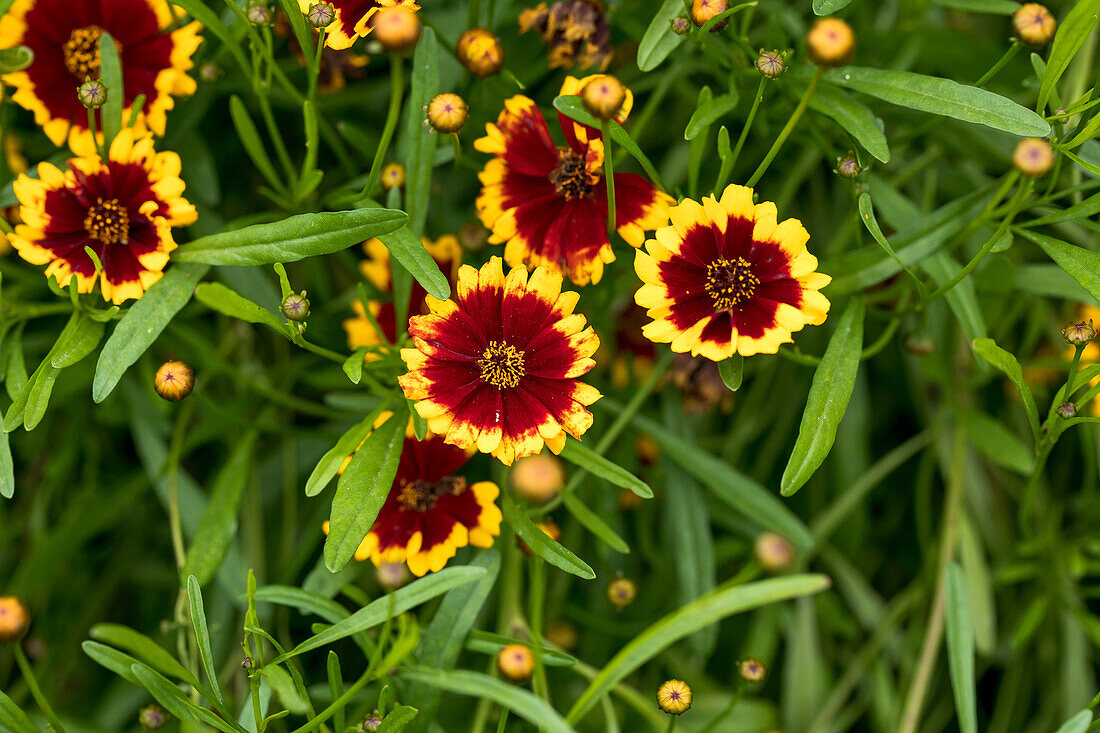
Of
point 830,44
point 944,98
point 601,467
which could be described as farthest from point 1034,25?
point 601,467

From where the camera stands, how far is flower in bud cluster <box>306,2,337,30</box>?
2.89 feet

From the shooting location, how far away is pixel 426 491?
106cm

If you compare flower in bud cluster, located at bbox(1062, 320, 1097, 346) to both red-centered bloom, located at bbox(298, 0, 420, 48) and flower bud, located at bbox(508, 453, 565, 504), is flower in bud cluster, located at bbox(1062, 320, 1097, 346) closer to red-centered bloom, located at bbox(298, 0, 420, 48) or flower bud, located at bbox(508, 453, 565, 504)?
flower bud, located at bbox(508, 453, 565, 504)

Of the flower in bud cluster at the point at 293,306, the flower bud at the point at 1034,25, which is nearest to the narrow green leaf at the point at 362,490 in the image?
the flower in bud cluster at the point at 293,306

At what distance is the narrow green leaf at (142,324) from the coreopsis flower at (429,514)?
0.83ft

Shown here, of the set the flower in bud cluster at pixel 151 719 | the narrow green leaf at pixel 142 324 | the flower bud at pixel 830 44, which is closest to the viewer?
the flower bud at pixel 830 44

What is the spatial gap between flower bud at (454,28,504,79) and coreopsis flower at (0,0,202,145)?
30cm

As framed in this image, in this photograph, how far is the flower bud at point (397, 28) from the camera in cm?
83

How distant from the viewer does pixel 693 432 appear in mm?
1336

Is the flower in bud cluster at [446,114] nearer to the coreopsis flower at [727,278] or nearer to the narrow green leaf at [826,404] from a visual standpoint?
the coreopsis flower at [727,278]

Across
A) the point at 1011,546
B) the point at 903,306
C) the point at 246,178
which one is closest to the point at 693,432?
the point at 903,306

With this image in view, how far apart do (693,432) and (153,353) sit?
2.48 feet

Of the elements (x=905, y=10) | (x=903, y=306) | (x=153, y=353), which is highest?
(x=905, y=10)

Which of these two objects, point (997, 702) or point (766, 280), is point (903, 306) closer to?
point (766, 280)
